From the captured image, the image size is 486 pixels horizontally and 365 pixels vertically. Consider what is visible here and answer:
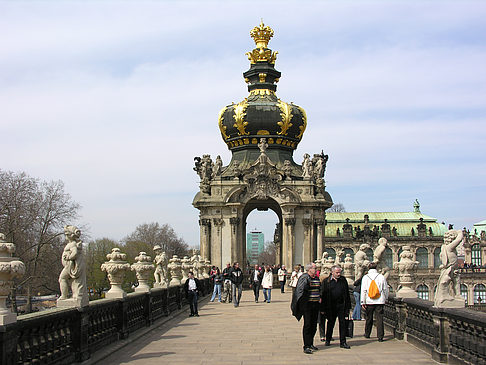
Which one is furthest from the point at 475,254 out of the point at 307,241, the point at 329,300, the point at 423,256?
the point at 329,300

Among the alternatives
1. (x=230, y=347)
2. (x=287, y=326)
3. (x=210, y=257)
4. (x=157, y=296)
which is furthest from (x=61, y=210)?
(x=230, y=347)

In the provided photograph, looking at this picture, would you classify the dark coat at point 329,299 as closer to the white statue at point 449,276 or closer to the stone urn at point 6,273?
the white statue at point 449,276

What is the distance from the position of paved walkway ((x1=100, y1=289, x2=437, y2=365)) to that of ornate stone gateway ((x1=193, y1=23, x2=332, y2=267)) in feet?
66.6

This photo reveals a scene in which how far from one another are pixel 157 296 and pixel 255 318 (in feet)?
10.6

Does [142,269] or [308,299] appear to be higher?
[142,269]

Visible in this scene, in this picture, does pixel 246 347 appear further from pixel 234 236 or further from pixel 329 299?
pixel 234 236

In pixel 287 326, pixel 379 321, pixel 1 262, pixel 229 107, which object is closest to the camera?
pixel 1 262

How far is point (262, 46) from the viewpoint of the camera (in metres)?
48.4

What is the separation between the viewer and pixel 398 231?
9700cm

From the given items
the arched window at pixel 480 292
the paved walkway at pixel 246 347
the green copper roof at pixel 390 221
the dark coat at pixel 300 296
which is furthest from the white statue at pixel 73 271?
the arched window at pixel 480 292

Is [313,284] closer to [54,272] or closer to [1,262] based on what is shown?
[1,262]

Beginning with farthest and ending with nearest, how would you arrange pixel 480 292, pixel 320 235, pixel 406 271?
pixel 480 292 < pixel 320 235 < pixel 406 271

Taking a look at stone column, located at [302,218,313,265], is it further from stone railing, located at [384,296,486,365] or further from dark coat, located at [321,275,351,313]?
dark coat, located at [321,275,351,313]

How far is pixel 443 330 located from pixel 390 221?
88.8 meters
